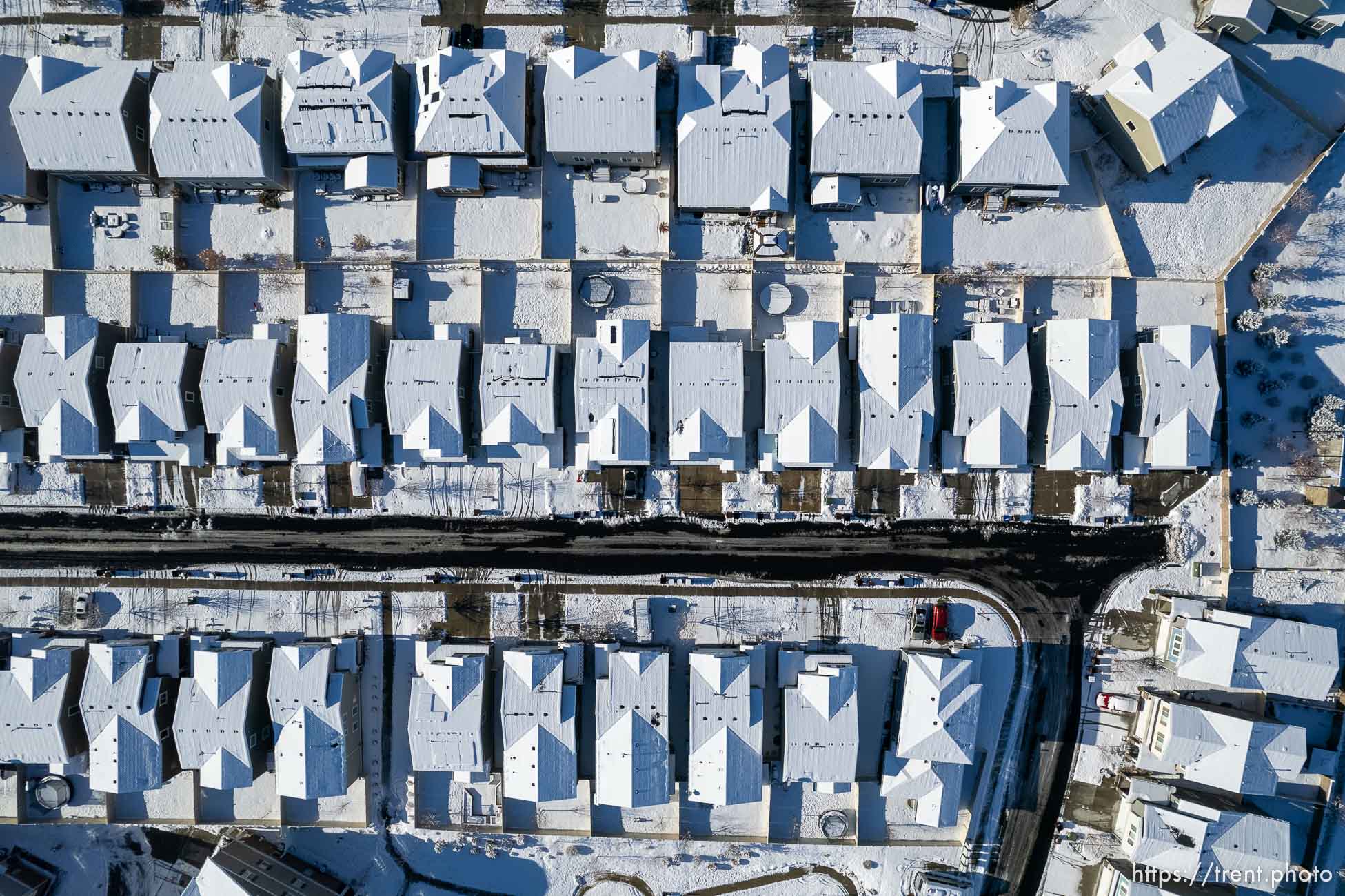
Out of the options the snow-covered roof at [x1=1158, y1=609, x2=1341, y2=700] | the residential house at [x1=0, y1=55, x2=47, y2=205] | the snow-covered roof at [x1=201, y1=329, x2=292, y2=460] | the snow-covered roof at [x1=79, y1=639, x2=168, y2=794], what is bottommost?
the snow-covered roof at [x1=79, y1=639, x2=168, y2=794]

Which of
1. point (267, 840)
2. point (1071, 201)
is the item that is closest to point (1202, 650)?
point (1071, 201)

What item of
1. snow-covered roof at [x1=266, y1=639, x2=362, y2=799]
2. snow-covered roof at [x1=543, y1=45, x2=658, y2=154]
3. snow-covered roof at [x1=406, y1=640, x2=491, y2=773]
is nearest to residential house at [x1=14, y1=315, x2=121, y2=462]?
snow-covered roof at [x1=266, y1=639, x2=362, y2=799]

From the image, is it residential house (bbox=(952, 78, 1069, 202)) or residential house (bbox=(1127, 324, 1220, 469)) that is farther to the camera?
residential house (bbox=(952, 78, 1069, 202))

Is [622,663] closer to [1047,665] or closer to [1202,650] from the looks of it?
[1047,665]

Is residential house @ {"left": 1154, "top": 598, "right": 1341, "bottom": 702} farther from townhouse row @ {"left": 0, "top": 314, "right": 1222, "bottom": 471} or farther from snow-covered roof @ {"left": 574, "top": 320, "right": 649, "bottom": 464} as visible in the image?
snow-covered roof @ {"left": 574, "top": 320, "right": 649, "bottom": 464}

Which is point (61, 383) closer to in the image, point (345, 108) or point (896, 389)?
point (345, 108)

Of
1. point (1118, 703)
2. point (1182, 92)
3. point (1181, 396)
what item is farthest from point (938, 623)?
point (1182, 92)

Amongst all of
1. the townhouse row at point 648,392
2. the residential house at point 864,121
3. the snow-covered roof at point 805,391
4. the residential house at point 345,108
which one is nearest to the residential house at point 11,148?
the townhouse row at point 648,392
